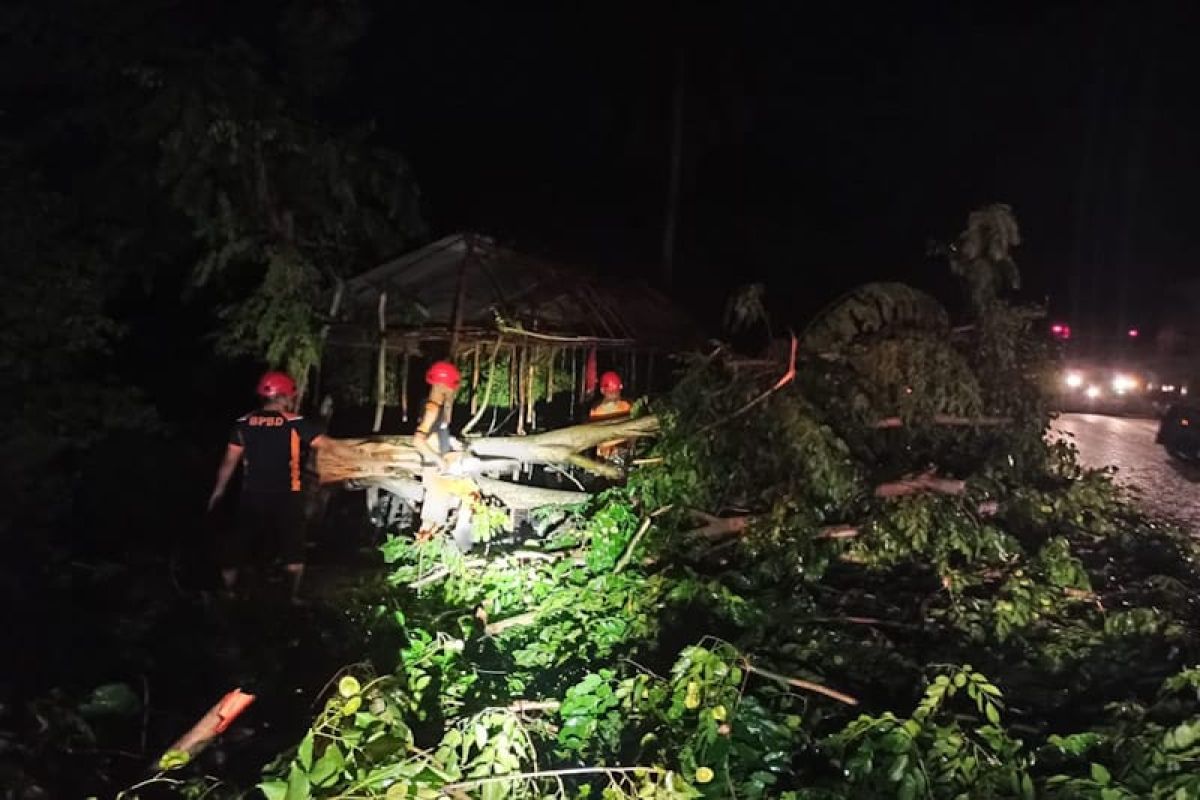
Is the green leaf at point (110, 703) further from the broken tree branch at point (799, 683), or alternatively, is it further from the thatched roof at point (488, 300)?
the thatched roof at point (488, 300)

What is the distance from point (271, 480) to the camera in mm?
5121

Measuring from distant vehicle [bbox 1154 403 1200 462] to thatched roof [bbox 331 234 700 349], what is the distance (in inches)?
281

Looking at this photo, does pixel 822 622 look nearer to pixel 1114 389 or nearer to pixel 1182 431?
pixel 1182 431

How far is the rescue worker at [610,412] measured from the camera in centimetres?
669

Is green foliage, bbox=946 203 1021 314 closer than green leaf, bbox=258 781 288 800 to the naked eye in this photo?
No

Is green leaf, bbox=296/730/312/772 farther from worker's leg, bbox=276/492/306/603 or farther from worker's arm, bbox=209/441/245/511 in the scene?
worker's arm, bbox=209/441/245/511

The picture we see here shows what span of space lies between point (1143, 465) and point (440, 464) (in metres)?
9.56

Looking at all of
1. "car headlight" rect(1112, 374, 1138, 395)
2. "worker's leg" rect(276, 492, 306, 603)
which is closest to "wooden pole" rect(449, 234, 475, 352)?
"worker's leg" rect(276, 492, 306, 603)

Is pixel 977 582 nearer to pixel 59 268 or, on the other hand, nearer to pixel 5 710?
pixel 5 710

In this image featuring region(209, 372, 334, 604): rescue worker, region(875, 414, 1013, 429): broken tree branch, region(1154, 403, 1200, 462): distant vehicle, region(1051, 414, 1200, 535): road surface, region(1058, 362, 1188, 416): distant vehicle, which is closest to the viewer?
region(209, 372, 334, 604): rescue worker

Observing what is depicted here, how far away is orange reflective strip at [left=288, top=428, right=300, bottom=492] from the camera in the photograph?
5117 millimetres

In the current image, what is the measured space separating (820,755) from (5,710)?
3.51 m

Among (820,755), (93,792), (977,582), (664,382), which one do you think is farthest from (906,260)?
(93,792)

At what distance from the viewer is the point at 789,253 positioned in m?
18.1
